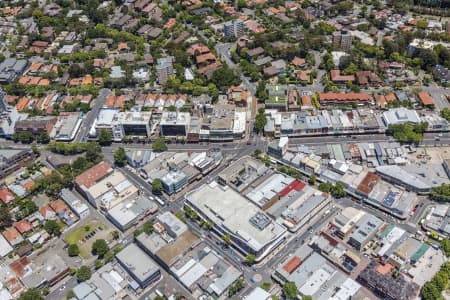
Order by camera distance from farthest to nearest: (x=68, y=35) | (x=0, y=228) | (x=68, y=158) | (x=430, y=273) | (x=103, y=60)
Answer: (x=68, y=35) < (x=103, y=60) < (x=68, y=158) < (x=0, y=228) < (x=430, y=273)

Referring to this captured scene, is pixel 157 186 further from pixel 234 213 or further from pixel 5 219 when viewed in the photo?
pixel 5 219

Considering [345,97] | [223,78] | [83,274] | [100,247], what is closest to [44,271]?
[83,274]

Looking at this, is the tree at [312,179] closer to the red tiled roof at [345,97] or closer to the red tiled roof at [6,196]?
the red tiled roof at [345,97]

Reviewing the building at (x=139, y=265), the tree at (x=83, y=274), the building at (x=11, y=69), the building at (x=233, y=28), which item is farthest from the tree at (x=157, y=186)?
the building at (x=233, y=28)

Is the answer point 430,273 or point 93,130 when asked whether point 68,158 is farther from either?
point 430,273

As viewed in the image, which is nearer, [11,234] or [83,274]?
[83,274]

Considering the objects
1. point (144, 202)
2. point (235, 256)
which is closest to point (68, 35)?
point (144, 202)
